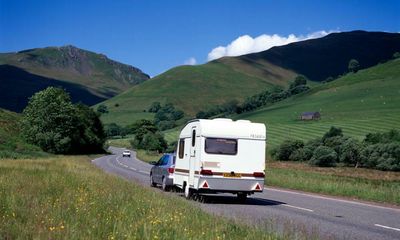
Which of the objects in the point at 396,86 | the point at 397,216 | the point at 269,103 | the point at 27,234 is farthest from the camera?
the point at 269,103

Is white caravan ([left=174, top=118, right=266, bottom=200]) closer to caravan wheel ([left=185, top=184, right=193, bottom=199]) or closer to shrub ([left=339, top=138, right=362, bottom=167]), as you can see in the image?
caravan wheel ([left=185, top=184, right=193, bottom=199])

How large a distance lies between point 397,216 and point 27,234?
457 inches

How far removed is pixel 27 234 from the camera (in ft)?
24.8

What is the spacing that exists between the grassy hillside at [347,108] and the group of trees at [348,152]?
Result: 1088 centimetres

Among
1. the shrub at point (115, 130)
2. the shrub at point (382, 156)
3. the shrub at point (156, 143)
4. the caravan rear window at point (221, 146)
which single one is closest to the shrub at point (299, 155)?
the shrub at point (382, 156)

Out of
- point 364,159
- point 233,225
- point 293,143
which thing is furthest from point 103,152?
point 233,225

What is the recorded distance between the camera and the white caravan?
17859mm

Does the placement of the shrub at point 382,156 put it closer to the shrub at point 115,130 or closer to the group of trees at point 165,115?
the group of trees at point 165,115

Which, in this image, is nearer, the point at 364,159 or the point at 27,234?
the point at 27,234

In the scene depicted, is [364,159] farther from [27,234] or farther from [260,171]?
[27,234]

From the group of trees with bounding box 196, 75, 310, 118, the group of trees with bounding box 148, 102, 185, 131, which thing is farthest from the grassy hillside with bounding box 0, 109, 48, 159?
the group of trees with bounding box 196, 75, 310, 118

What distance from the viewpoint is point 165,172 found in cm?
2320

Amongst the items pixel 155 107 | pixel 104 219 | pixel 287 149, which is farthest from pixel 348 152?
pixel 155 107

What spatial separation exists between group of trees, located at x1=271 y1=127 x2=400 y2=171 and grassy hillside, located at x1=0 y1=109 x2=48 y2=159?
3201 centimetres
